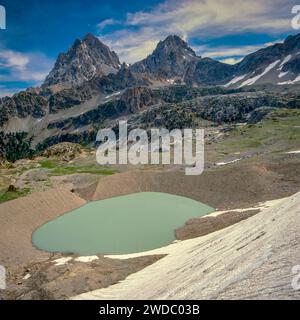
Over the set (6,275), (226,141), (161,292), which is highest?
(226,141)

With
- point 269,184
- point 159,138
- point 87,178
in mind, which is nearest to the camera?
point 269,184

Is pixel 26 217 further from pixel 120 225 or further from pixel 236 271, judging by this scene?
pixel 236 271

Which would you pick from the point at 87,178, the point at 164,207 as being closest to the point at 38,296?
the point at 164,207

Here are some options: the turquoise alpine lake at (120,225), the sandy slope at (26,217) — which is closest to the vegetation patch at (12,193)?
the sandy slope at (26,217)

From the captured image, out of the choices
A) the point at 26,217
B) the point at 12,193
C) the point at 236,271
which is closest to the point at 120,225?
the point at 26,217

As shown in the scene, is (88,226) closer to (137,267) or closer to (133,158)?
(137,267)

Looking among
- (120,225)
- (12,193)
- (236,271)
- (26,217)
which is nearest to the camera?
(236,271)
